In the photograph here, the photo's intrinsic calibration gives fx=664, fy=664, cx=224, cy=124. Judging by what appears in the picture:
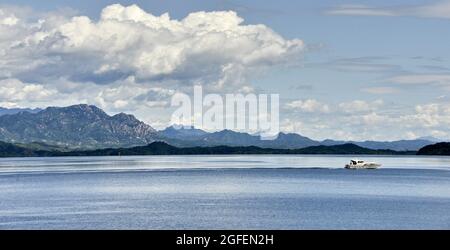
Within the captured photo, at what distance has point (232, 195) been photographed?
162125 mm

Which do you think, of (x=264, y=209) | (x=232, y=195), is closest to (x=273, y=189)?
(x=232, y=195)

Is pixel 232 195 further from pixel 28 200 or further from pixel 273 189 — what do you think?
pixel 28 200

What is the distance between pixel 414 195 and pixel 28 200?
9261 centimetres

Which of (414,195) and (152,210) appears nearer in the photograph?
(152,210)
